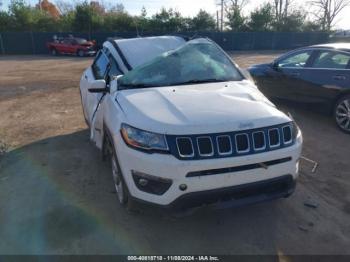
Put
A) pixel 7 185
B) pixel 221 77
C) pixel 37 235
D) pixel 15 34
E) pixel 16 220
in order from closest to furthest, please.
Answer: pixel 37 235
pixel 16 220
pixel 221 77
pixel 7 185
pixel 15 34

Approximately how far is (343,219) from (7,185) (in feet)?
12.8

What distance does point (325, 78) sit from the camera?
6.22 metres

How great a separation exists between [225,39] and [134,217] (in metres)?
33.4

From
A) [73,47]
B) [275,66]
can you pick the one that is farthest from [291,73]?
[73,47]

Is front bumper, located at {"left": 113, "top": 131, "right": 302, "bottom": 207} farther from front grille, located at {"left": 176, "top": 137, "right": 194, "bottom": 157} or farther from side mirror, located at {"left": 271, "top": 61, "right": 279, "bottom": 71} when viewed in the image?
side mirror, located at {"left": 271, "top": 61, "right": 279, "bottom": 71}

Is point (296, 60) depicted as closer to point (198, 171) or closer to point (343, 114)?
point (343, 114)

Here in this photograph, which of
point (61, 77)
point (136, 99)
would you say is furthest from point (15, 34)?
point (136, 99)

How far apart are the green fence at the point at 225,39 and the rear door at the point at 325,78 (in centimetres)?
2608

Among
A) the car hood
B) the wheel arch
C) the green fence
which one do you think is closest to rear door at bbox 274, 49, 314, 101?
the wheel arch

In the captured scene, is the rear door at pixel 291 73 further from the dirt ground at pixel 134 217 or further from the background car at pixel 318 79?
the dirt ground at pixel 134 217

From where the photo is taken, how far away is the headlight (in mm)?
2904

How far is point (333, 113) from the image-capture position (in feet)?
20.5

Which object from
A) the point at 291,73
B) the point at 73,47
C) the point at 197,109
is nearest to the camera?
the point at 197,109

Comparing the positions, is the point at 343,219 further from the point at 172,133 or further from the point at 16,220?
the point at 16,220
